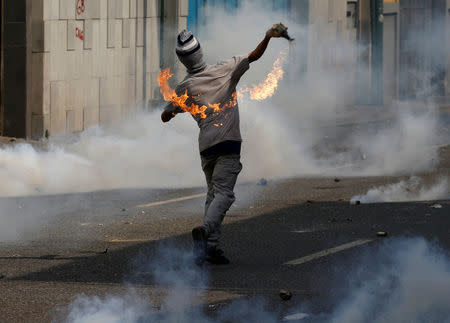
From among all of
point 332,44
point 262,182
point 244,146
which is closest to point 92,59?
point 244,146

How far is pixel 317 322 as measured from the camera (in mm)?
6691

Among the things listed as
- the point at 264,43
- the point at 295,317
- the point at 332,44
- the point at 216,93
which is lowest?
the point at 295,317

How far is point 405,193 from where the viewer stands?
12539mm

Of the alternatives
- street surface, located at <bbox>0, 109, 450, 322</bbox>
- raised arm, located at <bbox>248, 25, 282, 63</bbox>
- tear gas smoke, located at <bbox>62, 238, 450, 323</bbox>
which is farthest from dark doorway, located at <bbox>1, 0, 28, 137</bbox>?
tear gas smoke, located at <bbox>62, 238, 450, 323</bbox>

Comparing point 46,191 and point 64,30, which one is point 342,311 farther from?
point 64,30

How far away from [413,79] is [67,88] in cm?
1531

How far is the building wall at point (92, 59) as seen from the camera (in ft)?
58.6

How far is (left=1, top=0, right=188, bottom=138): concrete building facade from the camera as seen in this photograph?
1767 cm

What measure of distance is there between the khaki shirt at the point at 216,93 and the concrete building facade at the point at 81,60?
29.6 ft

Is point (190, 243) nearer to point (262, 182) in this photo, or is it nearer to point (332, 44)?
point (262, 182)

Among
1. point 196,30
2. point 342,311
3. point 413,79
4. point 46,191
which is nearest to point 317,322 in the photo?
point 342,311

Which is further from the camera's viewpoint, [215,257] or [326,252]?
[326,252]

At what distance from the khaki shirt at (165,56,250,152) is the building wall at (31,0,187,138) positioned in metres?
9.15

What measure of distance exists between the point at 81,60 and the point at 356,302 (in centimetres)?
1249
